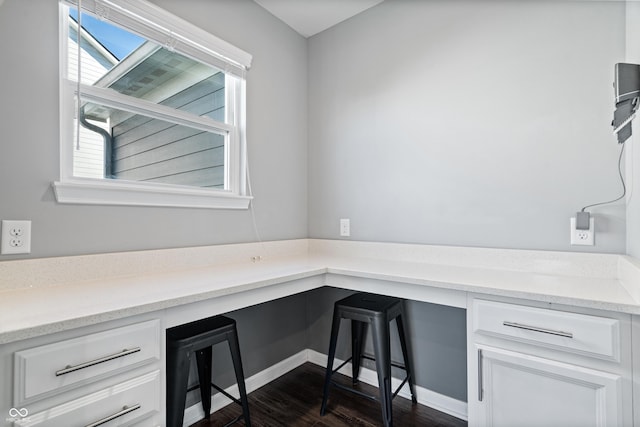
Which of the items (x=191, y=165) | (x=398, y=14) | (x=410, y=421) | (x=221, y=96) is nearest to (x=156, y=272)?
(x=191, y=165)

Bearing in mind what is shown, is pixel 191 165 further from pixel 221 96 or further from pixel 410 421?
pixel 410 421

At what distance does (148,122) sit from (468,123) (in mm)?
1760

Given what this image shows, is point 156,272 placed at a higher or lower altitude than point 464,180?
lower

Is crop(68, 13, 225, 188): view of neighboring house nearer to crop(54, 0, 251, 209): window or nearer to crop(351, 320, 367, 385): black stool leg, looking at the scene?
crop(54, 0, 251, 209): window

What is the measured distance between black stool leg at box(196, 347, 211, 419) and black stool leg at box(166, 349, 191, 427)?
32 centimetres

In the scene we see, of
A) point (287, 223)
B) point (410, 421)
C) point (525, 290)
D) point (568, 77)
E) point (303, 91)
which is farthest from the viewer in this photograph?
point (303, 91)

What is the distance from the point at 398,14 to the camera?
6.86 feet

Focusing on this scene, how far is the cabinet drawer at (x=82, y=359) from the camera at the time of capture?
80cm

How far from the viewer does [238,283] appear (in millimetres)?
1317

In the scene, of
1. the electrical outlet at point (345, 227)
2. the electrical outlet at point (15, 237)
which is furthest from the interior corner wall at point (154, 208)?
the electrical outlet at point (345, 227)

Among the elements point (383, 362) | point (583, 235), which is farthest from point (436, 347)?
point (583, 235)

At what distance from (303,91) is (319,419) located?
2265mm

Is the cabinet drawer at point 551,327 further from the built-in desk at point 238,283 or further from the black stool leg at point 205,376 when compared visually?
the black stool leg at point 205,376

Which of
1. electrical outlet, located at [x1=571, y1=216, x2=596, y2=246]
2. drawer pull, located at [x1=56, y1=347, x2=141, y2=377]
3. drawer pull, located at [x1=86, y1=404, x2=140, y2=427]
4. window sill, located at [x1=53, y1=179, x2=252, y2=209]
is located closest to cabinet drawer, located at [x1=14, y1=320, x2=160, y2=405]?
drawer pull, located at [x1=56, y1=347, x2=141, y2=377]
